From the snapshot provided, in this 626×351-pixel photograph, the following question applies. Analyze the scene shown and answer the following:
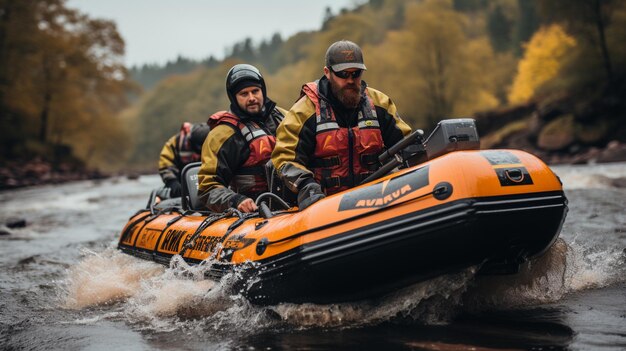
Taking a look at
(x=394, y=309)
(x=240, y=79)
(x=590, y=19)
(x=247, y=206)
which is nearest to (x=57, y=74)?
(x=590, y=19)

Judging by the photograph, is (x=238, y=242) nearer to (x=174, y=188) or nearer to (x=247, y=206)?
(x=247, y=206)

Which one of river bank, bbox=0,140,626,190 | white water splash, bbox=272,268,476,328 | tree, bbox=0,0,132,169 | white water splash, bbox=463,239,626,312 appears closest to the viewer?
white water splash, bbox=272,268,476,328

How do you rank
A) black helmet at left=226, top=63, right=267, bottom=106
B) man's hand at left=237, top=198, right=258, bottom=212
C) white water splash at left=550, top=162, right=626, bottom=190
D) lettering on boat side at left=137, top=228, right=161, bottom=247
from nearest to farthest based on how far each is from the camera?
man's hand at left=237, top=198, right=258, bottom=212, black helmet at left=226, top=63, right=267, bottom=106, lettering on boat side at left=137, top=228, right=161, bottom=247, white water splash at left=550, top=162, right=626, bottom=190

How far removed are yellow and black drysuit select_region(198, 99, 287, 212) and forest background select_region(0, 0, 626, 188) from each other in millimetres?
16795

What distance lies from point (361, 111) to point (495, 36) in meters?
57.4

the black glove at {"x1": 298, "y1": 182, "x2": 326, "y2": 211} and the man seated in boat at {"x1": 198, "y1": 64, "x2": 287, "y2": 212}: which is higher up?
the man seated in boat at {"x1": 198, "y1": 64, "x2": 287, "y2": 212}

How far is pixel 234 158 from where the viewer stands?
5.90 metres

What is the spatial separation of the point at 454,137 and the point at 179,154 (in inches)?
236

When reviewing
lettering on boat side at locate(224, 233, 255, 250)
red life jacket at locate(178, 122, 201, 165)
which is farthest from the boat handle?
red life jacket at locate(178, 122, 201, 165)

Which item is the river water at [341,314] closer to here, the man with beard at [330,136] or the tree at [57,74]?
the man with beard at [330,136]

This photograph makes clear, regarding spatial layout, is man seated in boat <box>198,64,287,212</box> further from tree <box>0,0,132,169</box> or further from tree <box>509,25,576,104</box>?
tree <box>509,25,576,104</box>

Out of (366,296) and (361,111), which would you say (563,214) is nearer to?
(366,296)

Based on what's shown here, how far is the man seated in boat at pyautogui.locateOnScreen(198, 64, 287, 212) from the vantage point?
583 cm

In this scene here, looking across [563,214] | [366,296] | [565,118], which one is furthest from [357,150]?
[565,118]
